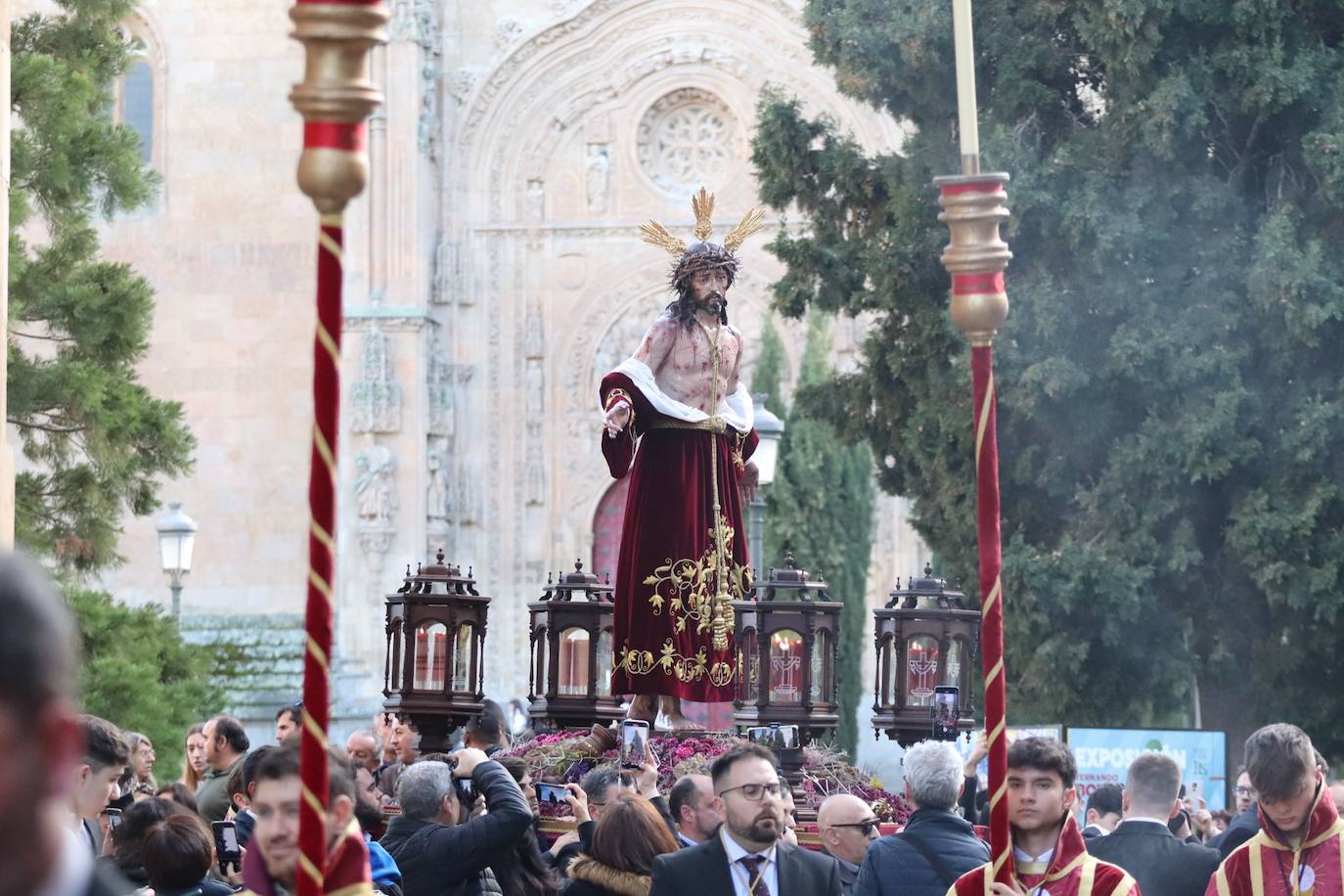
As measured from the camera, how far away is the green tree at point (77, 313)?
1478 centimetres

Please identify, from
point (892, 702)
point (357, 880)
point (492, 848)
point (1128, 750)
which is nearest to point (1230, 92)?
point (1128, 750)

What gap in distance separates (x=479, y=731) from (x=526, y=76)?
19.9 meters

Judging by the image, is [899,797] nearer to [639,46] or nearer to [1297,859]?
[1297,859]

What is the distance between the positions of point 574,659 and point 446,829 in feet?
16.2

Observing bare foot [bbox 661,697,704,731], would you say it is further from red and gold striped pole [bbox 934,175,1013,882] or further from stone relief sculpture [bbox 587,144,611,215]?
stone relief sculpture [bbox 587,144,611,215]

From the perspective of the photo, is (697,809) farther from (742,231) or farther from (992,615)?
(742,231)

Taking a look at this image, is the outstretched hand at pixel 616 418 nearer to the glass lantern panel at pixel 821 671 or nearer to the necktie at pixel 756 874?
the glass lantern panel at pixel 821 671

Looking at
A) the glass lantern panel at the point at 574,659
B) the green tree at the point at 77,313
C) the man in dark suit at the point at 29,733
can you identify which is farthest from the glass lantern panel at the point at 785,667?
the man in dark suit at the point at 29,733

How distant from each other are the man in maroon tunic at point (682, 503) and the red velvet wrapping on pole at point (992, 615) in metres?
5.38

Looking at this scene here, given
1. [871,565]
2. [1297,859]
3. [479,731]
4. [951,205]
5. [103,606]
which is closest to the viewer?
[951,205]

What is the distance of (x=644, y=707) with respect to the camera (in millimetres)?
10586

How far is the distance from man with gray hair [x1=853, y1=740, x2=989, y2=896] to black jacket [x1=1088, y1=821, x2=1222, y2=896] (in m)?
0.51

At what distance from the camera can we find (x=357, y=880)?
411cm

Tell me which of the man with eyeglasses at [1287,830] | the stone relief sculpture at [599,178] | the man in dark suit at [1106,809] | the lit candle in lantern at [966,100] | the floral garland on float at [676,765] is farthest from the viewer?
the stone relief sculpture at [599,178]
